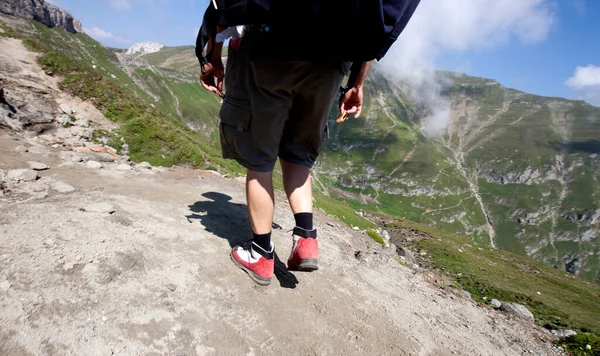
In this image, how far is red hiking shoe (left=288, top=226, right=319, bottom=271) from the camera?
3.97 meters

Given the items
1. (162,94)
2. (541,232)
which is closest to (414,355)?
(162,94)

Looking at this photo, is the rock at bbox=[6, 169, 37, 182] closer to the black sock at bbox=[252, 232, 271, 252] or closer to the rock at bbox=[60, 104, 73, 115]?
the black sock at bbox=[252, 232, 271, 252]

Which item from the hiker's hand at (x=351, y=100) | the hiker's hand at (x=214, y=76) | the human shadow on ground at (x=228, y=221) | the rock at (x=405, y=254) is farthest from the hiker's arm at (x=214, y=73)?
the rock at (x=405, y=254)

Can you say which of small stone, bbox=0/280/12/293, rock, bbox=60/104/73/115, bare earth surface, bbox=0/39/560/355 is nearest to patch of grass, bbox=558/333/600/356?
bare earth surface, bbox=0/39/560/355

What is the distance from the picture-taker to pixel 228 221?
6352 mm

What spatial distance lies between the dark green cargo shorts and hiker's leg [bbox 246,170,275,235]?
10cm

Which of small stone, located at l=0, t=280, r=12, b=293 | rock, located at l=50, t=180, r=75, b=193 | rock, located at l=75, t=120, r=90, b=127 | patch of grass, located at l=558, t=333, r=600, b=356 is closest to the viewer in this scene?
small stone, located at l=0, t=280, r=12, b=293

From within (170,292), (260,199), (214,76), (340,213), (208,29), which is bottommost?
(340,213)

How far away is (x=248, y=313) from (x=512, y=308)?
1181 cm

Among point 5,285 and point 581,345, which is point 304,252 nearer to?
point 5,285

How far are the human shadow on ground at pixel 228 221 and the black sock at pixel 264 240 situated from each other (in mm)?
675

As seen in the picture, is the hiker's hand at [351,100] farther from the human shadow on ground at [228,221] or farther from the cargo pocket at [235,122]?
the human shadow on ground at [228,221]

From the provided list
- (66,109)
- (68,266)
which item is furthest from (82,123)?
(68,266)

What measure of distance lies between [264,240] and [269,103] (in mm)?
1621
